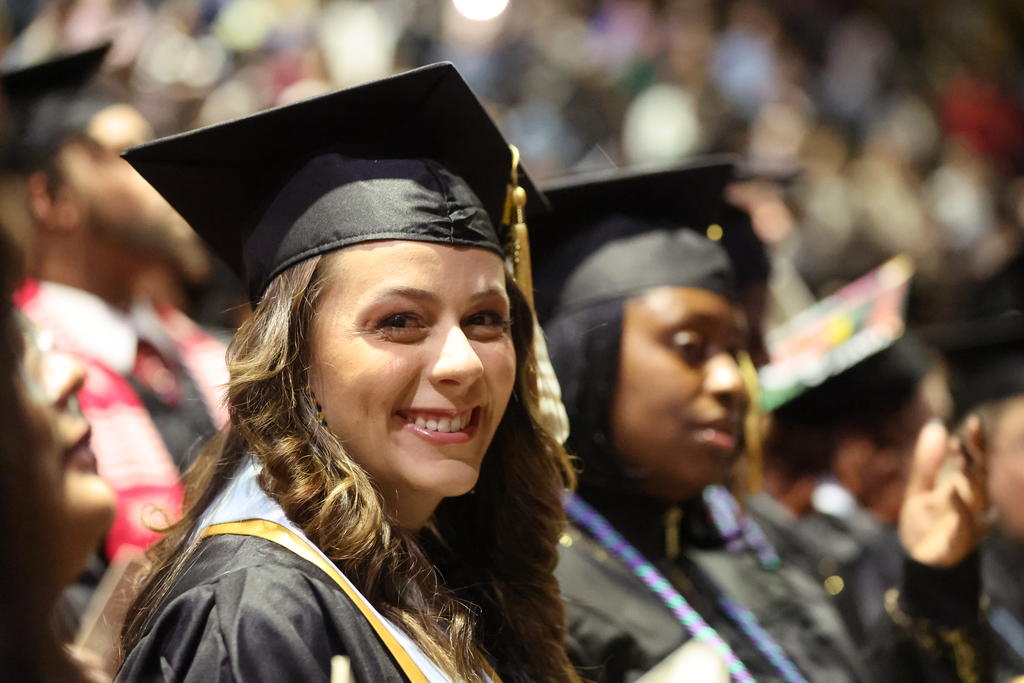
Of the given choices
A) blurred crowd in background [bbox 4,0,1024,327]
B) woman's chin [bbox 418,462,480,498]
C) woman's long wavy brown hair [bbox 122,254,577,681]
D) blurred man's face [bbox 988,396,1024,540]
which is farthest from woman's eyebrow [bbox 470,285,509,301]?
blurred man's face [bbox 988,396,1024,540]

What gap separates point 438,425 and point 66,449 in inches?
20.3

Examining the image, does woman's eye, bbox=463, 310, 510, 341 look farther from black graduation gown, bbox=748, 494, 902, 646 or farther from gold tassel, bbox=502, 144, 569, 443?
black graduation gown, bbox=748, 494, 902, 646

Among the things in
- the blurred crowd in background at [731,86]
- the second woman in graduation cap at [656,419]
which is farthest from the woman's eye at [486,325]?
the blurred crowd in background at [731,86]

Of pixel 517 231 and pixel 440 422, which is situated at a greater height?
pixel 517 231

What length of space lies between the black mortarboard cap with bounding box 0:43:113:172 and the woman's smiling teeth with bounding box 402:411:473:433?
1.90 m

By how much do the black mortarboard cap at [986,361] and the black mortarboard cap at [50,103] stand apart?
2.75 metres

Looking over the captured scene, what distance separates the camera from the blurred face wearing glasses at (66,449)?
110cm

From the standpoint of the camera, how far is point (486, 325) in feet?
6.00

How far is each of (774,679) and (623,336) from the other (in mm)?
835

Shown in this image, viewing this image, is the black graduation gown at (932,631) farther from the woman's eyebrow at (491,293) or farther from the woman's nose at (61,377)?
the woman's nose at (61,377)

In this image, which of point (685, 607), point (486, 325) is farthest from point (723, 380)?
point (486, 325)

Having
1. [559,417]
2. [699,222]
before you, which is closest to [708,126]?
[699,222]

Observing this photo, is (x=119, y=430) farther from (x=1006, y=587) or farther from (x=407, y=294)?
(x=1006, y=587)

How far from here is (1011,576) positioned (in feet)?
12.1
